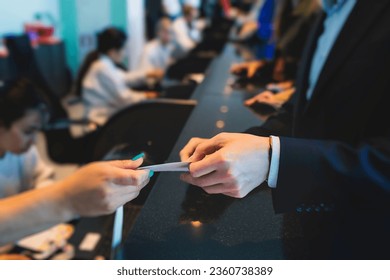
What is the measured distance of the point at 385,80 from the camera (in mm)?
462

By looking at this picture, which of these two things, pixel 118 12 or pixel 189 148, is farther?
pixel 118 12

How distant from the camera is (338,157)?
0.44 m

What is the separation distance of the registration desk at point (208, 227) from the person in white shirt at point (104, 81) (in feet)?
5.52

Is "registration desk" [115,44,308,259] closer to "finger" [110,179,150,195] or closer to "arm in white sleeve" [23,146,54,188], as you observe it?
"finger" [110,179,150,195]

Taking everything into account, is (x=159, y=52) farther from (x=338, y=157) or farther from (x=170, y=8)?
(x=338, y=157)

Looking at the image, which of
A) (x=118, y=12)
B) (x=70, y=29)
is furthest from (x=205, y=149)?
(x=70, y=29)

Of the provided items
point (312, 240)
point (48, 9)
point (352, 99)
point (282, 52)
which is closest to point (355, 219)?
point (312, 240)

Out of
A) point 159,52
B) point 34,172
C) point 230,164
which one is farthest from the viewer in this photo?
point 159,52

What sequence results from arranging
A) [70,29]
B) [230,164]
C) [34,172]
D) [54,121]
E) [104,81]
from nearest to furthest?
[230,164]
[34,172]
[54,121]
[104,81]
[70,29]

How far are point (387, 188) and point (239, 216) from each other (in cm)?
19

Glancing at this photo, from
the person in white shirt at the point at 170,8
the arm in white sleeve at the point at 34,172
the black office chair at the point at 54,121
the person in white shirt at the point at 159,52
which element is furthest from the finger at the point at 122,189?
the person in white shirt at the point at 170,8

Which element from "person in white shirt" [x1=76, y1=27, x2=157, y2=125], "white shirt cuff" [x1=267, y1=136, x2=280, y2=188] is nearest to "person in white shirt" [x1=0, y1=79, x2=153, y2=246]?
"white shirt cuff" [x1=267, y1=136, x2=280, y2=188]

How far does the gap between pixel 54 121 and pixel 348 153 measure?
1715 mm
